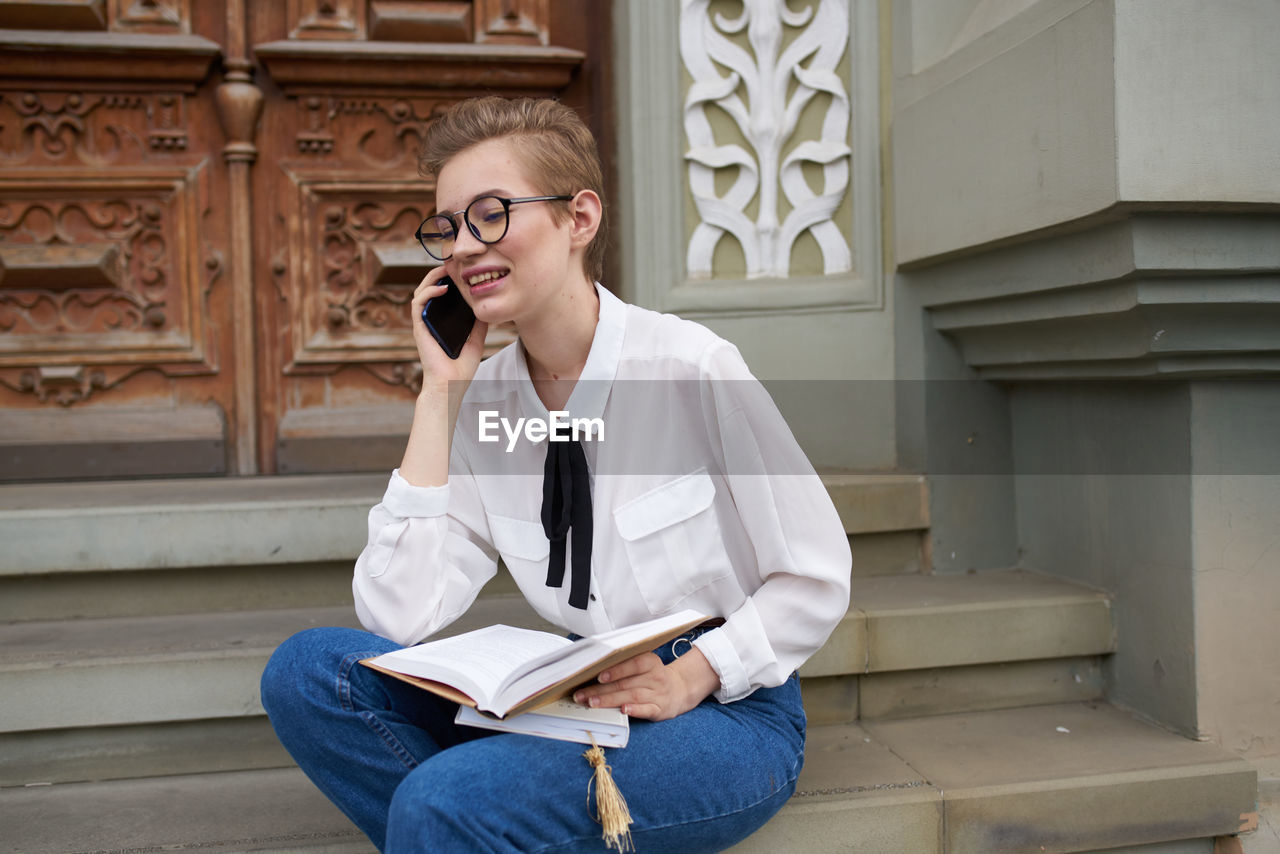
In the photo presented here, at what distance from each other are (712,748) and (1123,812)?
906 mm

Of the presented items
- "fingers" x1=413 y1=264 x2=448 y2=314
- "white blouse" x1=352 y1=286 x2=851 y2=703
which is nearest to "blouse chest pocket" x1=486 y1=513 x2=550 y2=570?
"white blouse" x1=352 y1=286 x2=851 y2=703

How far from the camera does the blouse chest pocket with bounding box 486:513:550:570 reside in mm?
1588

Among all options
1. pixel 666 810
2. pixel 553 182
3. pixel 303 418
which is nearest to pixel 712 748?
pixel 666 810

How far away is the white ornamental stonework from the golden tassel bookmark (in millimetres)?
1642

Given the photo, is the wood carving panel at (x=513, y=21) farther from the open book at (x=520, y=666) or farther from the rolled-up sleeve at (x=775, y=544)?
the open book at (x=520, y=666)

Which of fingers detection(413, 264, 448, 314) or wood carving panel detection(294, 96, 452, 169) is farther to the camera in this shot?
wood carving panel detection(294, 96, 452, 169)

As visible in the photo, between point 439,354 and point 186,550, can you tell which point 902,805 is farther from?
point 186,550

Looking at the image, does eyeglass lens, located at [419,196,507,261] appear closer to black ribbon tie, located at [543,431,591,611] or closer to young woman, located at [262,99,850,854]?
young woman, located at [262,99,850,854]

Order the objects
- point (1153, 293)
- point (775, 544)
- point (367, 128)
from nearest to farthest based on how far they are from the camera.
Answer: point (775, 544), point (1153, 293), point (367, 128)

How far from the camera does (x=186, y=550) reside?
7.30 ft

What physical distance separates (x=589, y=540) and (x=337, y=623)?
888mm

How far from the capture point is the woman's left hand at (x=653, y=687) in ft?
4.22

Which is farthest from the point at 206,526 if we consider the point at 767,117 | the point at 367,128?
the point at 767,117

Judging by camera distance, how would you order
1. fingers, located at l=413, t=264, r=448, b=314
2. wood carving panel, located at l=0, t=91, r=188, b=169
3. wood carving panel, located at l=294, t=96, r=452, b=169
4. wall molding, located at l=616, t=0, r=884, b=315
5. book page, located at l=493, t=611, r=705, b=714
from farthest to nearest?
wood carving panel, located at l=294, t=96, r=452, b=169 → wood carving panel, located at l=0, t=91, r=188, b=169 → wall molding, located at l=616, t=0, r=884, b=315 → fingers, located at l=413, t=264, r=448, b=314 → book page, located at l=493, t=611, r=705, b=714
